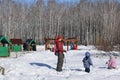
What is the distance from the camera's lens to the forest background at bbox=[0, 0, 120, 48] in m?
83.7

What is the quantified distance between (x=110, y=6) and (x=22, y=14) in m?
21.9

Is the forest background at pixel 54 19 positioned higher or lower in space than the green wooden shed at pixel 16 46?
higher

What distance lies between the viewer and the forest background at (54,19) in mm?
83688

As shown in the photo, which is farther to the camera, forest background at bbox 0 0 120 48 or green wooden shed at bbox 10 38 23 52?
forest background at bbox 0 0 120 48

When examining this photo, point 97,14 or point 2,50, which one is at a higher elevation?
point 97,14

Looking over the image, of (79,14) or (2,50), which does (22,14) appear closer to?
(79,14)

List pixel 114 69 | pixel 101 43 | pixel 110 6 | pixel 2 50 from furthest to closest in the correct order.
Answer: pixel 110 6, pixel 2 50, pixel 101 43, pixel 114 69

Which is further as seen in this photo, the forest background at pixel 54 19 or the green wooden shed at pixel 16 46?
the forest background at pixel 54 19

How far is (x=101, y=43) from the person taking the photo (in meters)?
33.8

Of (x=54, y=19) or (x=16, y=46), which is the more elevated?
(x=54, y=19)

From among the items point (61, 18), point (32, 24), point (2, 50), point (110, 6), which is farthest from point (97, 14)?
point (2, 50)

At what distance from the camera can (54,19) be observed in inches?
3467

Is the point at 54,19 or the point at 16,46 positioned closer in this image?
the point at 16,46

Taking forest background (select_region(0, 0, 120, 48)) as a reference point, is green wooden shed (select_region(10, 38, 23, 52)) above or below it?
below
